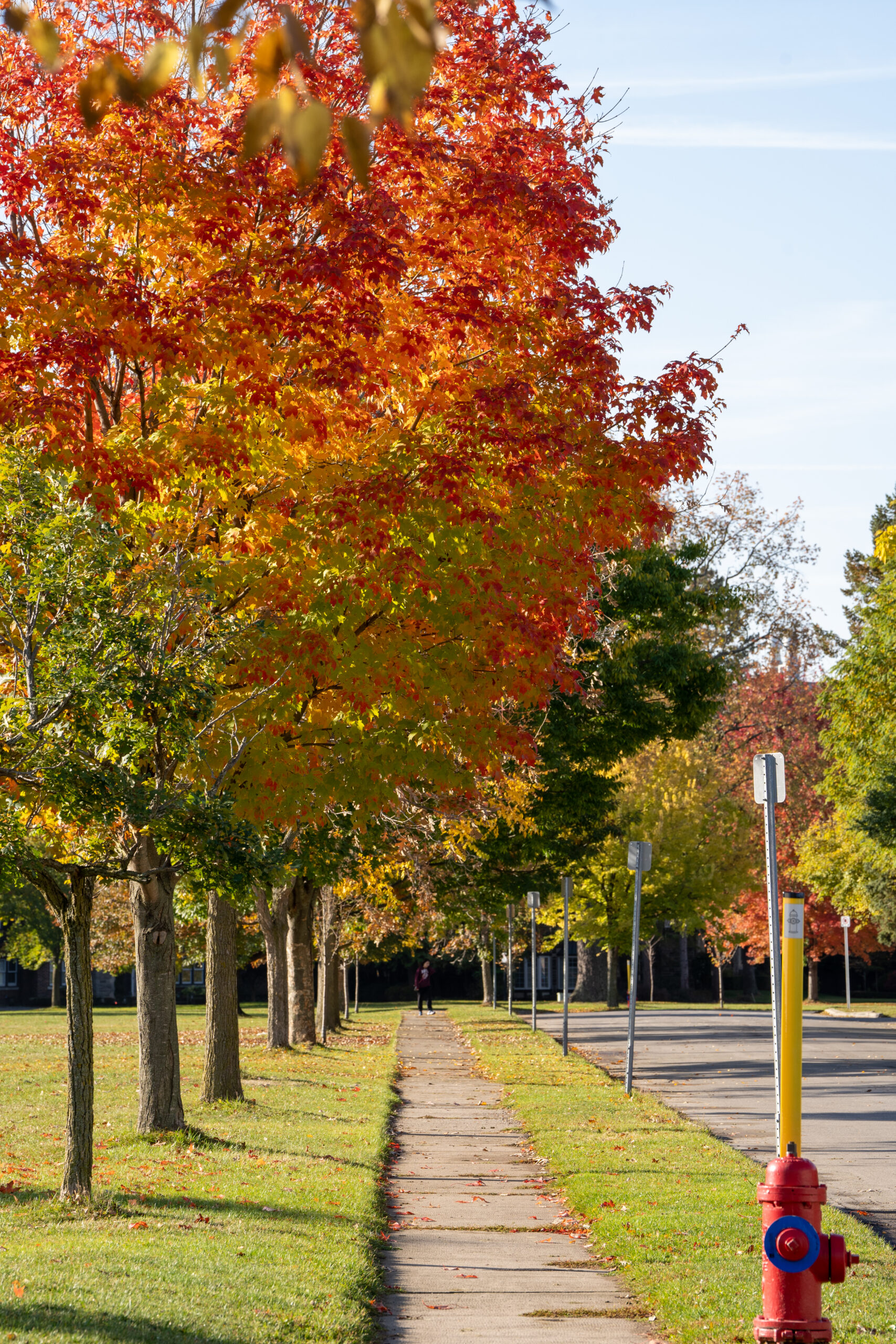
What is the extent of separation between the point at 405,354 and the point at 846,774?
100 feet

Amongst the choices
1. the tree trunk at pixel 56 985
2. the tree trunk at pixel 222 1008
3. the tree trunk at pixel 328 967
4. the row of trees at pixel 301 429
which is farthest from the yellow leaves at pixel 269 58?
the tree trunk at pixel 56 985

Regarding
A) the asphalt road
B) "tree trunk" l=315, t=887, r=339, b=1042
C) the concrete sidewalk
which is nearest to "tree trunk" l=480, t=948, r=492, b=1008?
the asphalt road

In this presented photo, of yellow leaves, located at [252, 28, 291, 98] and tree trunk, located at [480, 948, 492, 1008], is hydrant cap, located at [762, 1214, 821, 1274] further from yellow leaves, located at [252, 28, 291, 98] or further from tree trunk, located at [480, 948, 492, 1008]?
tree trunk, located at [480, 948, 492, 1008]

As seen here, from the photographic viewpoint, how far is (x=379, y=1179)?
1191cm

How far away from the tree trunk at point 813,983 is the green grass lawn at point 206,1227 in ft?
143

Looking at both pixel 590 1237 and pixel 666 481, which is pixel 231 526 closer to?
pixel 666 481

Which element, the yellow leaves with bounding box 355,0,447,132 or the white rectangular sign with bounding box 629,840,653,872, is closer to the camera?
the yellow leaves with bounding box 355,0,447,132

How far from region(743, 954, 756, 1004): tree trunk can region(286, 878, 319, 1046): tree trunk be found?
36.8 metres

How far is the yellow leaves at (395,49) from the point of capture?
92.7 inches

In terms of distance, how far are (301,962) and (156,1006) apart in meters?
16.6

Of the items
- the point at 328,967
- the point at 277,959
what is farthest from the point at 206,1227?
the point at 328,967

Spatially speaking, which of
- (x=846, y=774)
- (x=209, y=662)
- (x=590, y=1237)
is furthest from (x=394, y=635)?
(x=846, y=774)

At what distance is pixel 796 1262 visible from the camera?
503 cm

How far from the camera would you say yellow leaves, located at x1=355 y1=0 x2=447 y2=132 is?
236cm
